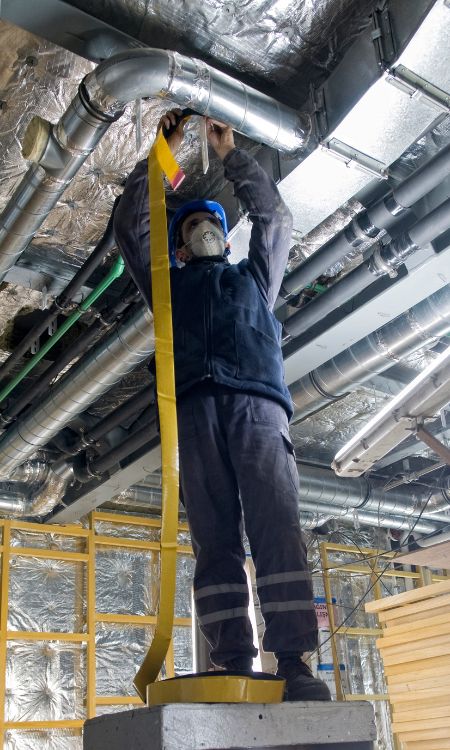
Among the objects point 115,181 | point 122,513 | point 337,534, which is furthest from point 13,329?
point 337,534

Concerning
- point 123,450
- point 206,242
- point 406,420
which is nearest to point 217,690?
point 206,242


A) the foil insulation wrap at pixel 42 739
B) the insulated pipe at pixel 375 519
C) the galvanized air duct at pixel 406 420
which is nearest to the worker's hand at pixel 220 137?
the galvanized air duct at pixel 406 420

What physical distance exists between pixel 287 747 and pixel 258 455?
63 cm

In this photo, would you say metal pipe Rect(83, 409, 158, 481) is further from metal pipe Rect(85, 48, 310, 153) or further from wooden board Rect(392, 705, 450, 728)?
wooden board Rect(392, 705, 450, 728)

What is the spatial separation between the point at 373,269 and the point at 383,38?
35.2 inches

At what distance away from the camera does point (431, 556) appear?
3916 mm

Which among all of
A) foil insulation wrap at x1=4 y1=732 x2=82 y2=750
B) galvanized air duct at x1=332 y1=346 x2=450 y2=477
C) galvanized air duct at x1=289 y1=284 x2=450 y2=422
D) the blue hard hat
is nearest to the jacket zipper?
the blue hard hat

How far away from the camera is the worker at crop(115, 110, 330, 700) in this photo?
1.67m

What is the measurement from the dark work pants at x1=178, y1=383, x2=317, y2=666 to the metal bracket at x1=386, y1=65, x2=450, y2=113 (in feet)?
3.26

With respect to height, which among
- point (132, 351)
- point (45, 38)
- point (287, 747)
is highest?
point (45, 38)

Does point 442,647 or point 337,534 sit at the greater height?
point 337,534

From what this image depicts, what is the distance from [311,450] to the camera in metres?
5.39

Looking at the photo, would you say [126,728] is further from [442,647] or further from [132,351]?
[442,647]

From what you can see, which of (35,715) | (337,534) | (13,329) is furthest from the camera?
(337,534)
